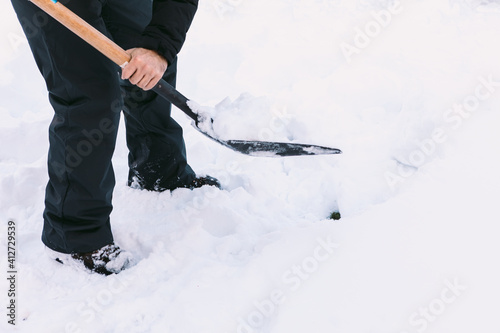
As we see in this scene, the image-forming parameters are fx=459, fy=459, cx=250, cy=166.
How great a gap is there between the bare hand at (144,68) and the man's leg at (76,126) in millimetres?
137

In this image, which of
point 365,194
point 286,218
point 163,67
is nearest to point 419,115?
point 365,194

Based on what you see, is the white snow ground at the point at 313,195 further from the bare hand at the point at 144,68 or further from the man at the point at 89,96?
the bare hand at the point at 144,68

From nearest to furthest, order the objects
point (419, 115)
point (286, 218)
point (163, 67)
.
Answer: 1. point (163, 67)
2. point (286, 218)
3. point (419, 115)

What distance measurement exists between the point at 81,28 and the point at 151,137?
76cm

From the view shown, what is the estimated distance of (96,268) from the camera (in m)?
1.60

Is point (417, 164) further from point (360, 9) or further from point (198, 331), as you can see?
point (360, 9)

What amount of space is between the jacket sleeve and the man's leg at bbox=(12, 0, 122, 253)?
17 cm

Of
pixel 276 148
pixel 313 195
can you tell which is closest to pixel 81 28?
pixel 276 148

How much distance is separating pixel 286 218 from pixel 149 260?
0.59 metres

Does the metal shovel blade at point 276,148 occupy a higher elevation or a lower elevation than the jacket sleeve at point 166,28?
lower

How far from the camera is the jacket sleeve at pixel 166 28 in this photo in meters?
1.39

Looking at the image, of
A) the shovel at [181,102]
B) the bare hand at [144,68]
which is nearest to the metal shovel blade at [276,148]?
the shovel at [181,102]

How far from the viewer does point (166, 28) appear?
1402mm

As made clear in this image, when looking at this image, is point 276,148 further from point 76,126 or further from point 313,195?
point 76,126
